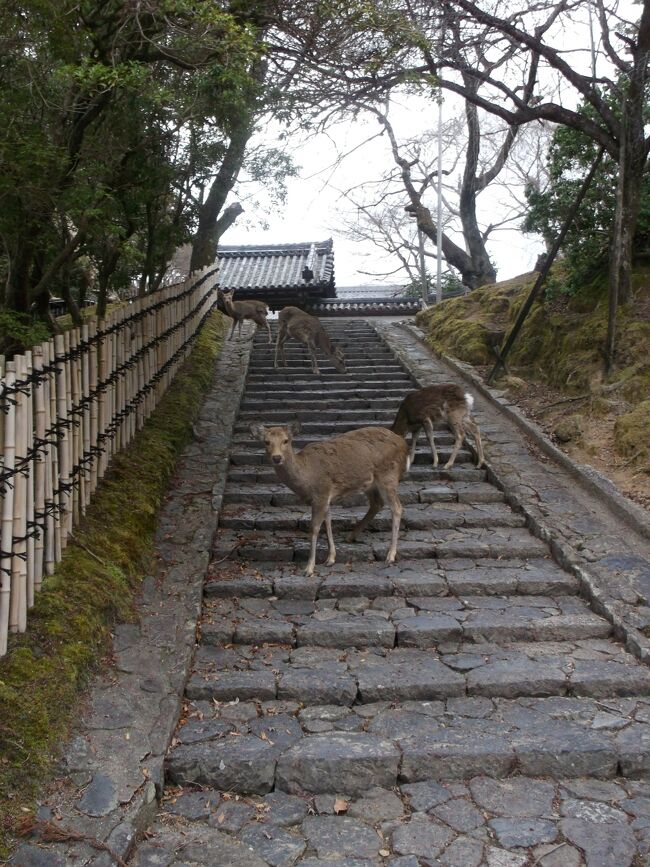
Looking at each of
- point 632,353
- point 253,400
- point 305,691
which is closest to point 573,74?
point 632,353

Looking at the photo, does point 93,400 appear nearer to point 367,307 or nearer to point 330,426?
point 330,426

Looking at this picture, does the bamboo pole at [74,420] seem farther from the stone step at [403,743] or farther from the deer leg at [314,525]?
the deer leg at [314,525]

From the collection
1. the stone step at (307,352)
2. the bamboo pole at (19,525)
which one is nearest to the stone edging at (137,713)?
the bamboo pole at (19,525)

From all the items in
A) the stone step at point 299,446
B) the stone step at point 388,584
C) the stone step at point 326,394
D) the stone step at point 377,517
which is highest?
the stone step at point 326,394

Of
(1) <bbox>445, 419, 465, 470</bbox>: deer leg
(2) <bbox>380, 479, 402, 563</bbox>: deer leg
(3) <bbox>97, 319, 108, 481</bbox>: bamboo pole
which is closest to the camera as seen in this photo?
(3) <bbox>97, 319, 108, 481</bbox>: bamboo pole

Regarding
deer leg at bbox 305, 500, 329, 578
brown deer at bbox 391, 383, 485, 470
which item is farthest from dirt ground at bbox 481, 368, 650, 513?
deer leg at bbox 305, 500, 329, 578

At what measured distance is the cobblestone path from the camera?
173 inches

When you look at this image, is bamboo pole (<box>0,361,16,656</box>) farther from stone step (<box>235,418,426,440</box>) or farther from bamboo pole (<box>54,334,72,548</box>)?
stone step (<box>235,418,426,440</box>)

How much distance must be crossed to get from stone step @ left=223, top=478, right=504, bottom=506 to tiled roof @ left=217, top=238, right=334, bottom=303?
12483 millimetres

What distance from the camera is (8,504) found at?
4656 mm

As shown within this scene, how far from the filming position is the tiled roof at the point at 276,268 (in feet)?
70.9

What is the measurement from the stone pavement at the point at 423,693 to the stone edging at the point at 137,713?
0.14m

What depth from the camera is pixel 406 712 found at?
5480 mm

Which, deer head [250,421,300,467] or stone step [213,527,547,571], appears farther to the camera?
stone step [213,527,547,571]
